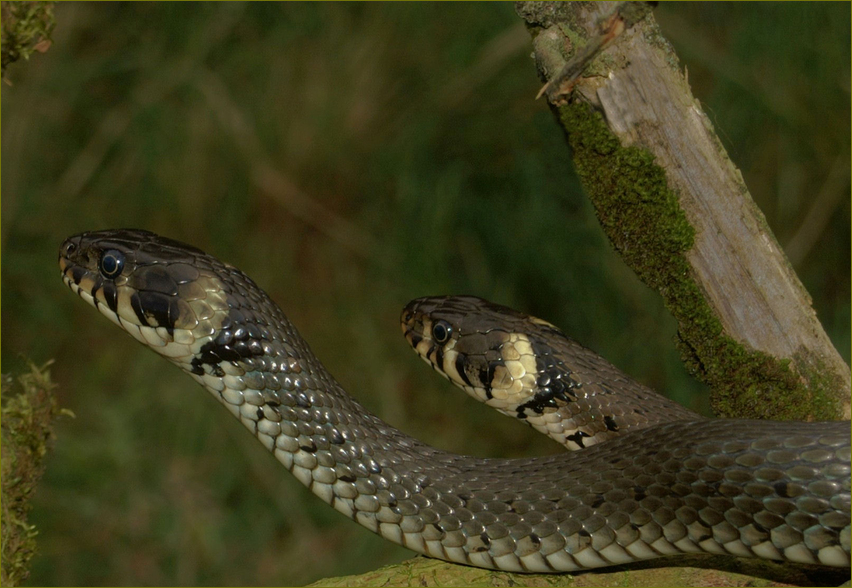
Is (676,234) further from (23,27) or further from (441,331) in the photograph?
(23,27)

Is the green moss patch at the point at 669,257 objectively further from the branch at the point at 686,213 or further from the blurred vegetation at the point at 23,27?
the blurred vegetation at the point at 23,27

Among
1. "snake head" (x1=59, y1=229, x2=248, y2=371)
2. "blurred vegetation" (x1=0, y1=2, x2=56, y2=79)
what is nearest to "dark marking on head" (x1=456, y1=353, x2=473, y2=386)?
"snake head" (x1=59, y1=229, x2=248, y2=371)

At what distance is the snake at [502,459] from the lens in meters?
2.84

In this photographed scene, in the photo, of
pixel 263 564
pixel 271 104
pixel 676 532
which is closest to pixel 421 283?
pixel 271 104

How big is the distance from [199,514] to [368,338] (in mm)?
2284

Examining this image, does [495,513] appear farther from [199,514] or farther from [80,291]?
[199,514]

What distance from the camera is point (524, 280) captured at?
24.4 feet

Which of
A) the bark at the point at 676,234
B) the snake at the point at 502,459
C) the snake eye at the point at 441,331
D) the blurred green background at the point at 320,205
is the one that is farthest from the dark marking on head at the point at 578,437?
the blurred green background at the point at 320,205

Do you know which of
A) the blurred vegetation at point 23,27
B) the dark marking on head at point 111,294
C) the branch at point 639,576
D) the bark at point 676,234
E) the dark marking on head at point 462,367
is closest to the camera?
the branch at point 639,576

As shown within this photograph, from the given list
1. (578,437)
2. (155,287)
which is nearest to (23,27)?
(155,287)

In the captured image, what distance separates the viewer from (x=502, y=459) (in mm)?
3521

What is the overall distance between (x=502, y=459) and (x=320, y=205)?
5583mm

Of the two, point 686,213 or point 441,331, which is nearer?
point 686,213

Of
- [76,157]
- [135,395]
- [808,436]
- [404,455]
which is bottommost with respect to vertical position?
[808,436]
